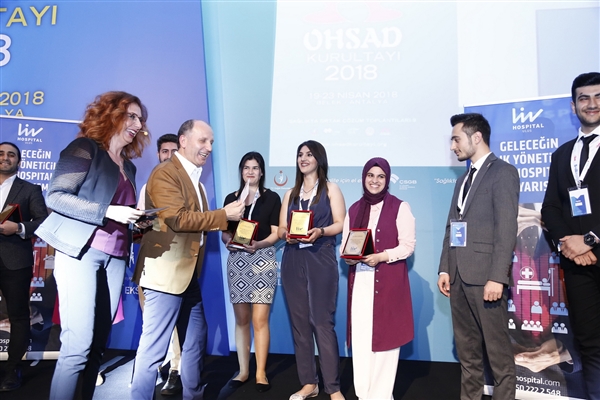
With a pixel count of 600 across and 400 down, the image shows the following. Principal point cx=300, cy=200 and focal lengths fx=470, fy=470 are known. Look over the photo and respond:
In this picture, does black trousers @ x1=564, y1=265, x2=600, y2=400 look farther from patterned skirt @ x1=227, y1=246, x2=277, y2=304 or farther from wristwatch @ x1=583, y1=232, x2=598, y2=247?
patterned skirt @ x1=227, y1=246, x2=277, y2=304

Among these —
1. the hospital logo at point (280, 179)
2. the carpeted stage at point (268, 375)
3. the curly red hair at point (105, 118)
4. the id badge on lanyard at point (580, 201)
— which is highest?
the curly red hair at point (105, 118)

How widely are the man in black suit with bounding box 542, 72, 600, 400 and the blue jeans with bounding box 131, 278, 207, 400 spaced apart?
210 centimetres

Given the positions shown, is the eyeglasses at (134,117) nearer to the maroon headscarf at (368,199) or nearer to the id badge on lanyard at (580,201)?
the maroon headscarf at (368,199)

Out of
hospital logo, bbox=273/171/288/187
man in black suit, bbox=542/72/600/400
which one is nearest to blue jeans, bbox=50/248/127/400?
hospital logo, bbox=273/171/288/187

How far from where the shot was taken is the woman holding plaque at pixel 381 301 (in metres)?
2.97

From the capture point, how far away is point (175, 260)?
247 cm

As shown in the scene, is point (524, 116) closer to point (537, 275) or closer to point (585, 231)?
point (585, 231)

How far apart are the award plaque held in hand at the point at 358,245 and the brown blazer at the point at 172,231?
0.85 m

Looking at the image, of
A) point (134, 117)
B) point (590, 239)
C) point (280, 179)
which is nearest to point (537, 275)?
point (590, 239)

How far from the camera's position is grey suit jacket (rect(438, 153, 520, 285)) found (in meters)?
2.63

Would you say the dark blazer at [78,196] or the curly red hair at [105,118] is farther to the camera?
the curly red hair at [105,118]

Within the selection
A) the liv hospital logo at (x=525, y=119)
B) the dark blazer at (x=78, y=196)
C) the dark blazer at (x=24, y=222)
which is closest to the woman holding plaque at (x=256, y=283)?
the dark blazer at (x=78, y=196)

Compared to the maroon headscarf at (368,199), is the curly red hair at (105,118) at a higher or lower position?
higher

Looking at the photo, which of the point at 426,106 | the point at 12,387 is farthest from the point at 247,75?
the point at 12,387
